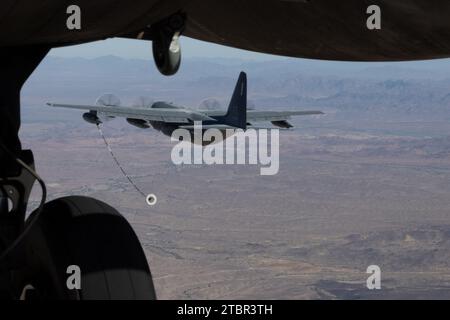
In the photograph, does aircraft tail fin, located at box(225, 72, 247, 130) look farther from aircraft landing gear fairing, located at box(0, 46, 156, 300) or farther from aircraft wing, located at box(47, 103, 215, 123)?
aircraft landing gear fairing, located at box(0, 46, 156, 300)

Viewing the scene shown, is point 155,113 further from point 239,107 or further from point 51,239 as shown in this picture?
point 51,239

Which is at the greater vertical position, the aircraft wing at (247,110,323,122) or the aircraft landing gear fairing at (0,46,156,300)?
the aircraft wing at (247,110,323,122)

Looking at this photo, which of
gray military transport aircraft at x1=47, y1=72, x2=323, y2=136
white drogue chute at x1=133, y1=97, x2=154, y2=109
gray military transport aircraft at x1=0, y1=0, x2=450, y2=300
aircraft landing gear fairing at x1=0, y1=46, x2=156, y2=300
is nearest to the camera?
gray military transport aircraft at x1=0, y1=0, x2=450, y2=300

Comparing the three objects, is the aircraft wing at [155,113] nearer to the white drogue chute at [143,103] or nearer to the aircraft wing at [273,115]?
the white drogue chute at [143,103]

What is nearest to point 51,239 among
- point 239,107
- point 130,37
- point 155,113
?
point 130,37

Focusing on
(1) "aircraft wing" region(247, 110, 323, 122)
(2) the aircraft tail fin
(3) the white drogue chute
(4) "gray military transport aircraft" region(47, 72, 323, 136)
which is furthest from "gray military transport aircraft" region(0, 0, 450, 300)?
(2) the aircraft tail fin

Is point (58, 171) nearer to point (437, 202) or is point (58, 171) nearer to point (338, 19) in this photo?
Answer: point (437, 202)
